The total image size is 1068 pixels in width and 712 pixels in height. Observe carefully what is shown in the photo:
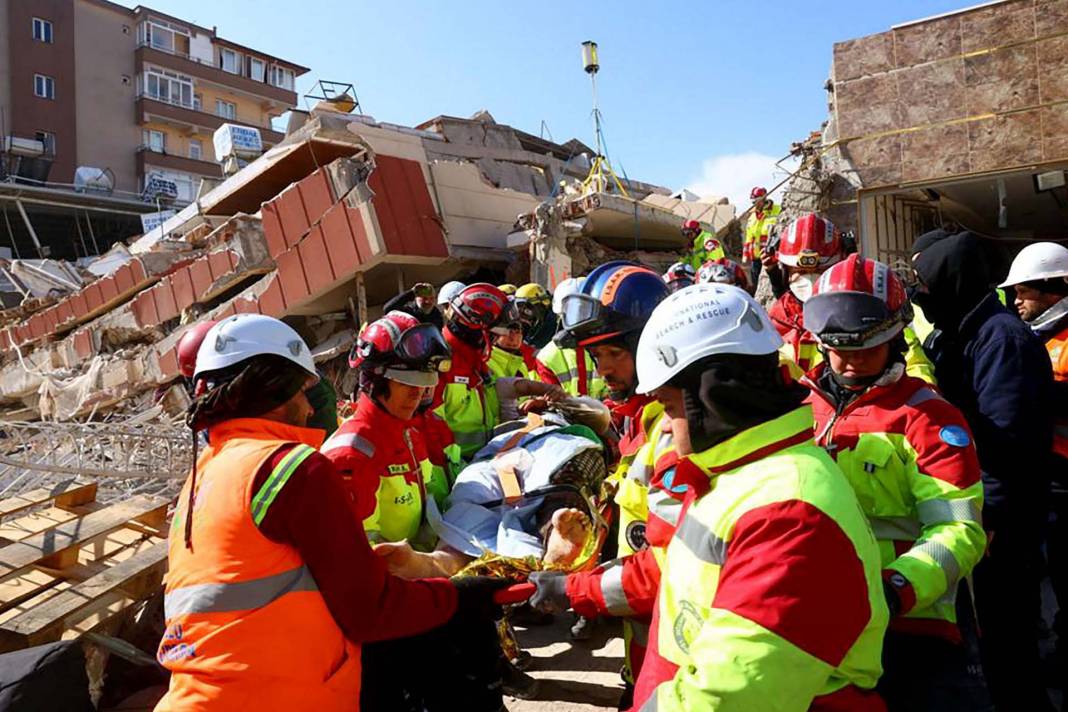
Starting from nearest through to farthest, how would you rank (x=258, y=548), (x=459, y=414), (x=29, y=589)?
1. (x=258, y=548)
2. (x=29, y=589)
3. (x=459, y=414)

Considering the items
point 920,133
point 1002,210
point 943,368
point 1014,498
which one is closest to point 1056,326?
point 943,368

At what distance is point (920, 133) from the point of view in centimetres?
791

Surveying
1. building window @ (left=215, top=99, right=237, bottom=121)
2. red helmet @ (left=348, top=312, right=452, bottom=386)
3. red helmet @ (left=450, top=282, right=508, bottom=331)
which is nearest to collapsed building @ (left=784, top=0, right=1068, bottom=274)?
red helmet @ (left=450, top=282, right=508, bottom=331)

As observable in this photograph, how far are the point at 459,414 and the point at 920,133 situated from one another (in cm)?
594

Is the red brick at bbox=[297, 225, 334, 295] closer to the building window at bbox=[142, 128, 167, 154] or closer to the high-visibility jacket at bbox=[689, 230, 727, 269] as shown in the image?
the high-visibility jacket at bbox=[689, 230, 727, 269]

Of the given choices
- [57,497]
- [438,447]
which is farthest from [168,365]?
[438,447]

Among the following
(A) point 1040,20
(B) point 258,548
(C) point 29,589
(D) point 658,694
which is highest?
(A) point 1040,20

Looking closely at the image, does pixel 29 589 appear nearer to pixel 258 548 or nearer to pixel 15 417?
pixel 258 548

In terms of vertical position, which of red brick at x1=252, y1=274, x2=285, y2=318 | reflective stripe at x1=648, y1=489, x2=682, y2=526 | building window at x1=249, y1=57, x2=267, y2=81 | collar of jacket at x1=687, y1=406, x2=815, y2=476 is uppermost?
building window at x1=249, y1=57, x2=267, y2=81

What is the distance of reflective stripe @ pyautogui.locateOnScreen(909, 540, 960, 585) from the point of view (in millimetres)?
2086

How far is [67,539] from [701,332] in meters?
4.00

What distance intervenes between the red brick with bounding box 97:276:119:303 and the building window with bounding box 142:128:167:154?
30132 mm

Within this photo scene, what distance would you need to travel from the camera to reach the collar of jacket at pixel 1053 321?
3504 millimetres

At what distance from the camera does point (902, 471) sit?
2350 mm
